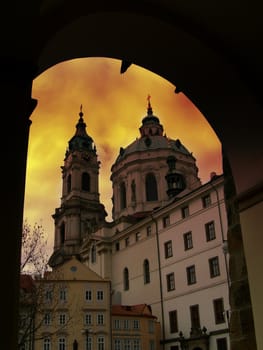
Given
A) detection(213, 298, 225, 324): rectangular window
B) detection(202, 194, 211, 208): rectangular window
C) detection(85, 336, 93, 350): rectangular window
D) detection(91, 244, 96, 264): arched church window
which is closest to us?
detection(213, 298, 225, 324): rectangular window

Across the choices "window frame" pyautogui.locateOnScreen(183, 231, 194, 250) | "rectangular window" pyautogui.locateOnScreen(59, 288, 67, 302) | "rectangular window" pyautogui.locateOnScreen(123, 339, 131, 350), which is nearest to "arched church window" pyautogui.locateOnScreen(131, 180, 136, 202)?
"window frame" pyautogui.locateOnScreen(183, 231, 194, 250)

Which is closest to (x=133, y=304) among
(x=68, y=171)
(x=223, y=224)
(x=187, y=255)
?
(x=187, y=255)

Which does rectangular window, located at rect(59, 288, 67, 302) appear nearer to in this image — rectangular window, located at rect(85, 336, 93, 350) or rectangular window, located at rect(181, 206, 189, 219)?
rectangular window, located at rect(85, 336, 93, 350)

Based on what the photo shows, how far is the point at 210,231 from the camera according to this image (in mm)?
39969

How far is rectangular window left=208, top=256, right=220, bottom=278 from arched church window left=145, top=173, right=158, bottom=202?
22.0m

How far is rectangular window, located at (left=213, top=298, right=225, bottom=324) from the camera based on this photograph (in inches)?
1452

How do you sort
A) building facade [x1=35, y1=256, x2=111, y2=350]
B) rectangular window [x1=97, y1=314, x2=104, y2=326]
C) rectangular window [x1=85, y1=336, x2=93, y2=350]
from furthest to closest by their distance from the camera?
rectangular window [x1=97, y1=314, x2=104, y2=326] < rectangular window [x1=85, y1=336, x2=93, y2=350] < building facade [x1=35, y1=256, x2=111, y2=350]

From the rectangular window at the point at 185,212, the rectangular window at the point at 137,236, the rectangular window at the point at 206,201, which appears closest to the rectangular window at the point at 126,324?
the rectangular window at the point at 137,236

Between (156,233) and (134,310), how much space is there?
8015 millimetres

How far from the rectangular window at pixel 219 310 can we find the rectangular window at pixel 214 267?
7.16ft

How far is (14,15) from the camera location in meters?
2.49

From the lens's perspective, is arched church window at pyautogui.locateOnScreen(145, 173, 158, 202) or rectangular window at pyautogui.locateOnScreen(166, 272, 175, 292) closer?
rectangular window at pyautogui.locateOnScreen(166, 272, 175, 292)

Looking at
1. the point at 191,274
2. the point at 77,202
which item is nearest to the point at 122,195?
the point at 77,202

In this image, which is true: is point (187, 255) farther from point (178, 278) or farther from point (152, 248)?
point (152, 248)
